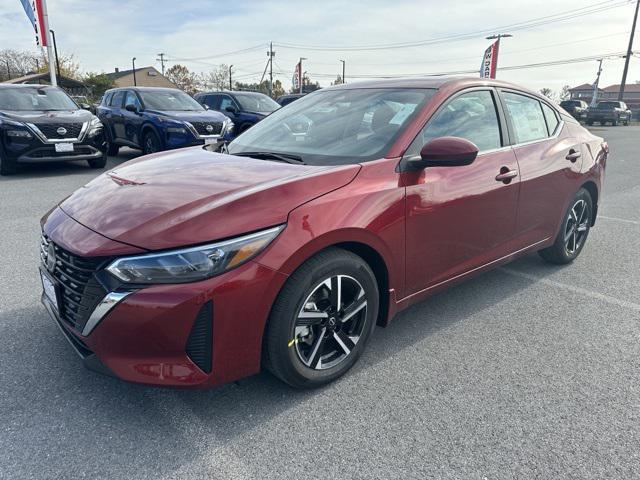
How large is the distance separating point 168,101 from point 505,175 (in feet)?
30.4

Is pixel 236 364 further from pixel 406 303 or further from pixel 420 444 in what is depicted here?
pixel 406 303

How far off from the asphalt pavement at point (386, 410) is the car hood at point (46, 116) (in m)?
5.85

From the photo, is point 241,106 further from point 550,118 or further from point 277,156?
point 277,156

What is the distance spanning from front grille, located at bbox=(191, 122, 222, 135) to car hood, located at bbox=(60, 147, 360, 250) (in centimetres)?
737

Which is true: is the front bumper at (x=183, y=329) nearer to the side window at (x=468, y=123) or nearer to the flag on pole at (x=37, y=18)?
the side window at (x=468, y=123)

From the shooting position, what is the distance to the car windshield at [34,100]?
28.3 feet

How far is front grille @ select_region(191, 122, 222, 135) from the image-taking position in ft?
32.4

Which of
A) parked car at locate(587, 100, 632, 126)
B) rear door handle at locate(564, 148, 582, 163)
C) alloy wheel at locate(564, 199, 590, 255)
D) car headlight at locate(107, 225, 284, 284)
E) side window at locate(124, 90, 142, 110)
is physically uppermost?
side window at locate(124, 90, 142, 110)

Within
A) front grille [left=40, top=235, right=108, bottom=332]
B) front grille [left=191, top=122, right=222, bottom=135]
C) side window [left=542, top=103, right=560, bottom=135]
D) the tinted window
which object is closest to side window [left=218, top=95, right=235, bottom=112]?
the tinted window

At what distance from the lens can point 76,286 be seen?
6.94 feet

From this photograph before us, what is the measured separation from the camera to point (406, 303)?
283cm

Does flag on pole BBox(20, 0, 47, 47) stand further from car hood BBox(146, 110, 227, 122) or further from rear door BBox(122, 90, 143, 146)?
car hood BBox(146, 110, 227, 122)

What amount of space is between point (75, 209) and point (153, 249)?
0.80 m

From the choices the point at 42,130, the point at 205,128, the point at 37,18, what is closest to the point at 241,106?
the point at 205,128
